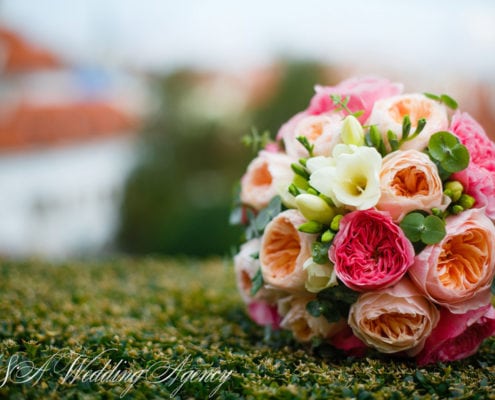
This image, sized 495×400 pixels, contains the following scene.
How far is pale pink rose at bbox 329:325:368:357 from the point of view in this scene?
151 centimetres

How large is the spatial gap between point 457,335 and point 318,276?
1.20 ft

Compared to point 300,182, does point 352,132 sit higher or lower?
higher

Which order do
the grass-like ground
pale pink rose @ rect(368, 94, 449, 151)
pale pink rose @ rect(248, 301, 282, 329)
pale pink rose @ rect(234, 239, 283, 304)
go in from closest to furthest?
the grass-like ground < pale pink rose @ rect(368, 94, 449, 151) < pale pink rose @ rect(234, 239, 283, 304) < pale pink rose @ rect(248, 301, 282, 329)

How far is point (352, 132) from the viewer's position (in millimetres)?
1442

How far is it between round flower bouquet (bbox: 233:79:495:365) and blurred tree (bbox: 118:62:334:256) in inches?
163

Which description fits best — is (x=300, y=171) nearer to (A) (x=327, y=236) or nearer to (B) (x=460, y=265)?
(A) (x=327, y=236)

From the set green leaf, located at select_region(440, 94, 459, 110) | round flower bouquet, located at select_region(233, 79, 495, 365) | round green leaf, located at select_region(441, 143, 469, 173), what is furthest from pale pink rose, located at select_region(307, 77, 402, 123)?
round green leaf, located at select_region(441, 143, 469, 173)

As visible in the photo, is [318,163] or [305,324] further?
[305,324]

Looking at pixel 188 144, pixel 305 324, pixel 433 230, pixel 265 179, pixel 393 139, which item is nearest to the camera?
pixel 433 230

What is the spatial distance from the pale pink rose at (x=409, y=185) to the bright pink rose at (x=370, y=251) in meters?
0.04

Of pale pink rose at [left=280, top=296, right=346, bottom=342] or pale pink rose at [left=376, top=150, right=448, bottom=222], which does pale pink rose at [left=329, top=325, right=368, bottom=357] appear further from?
pale pink rose at [left=376, top=150, right=448, bottom=222]

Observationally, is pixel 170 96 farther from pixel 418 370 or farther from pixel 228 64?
pixel 418 370

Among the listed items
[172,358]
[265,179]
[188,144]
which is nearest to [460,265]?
[265,179]

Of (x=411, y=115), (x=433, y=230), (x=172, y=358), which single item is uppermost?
(x=411, y=115)
